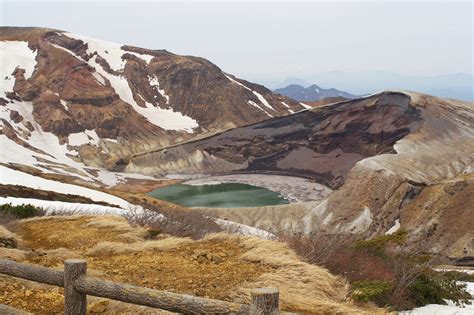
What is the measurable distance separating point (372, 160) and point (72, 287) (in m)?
60.0

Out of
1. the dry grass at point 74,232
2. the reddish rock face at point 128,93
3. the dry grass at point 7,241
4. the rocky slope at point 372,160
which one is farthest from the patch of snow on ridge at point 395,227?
the reddish rock face at point 128,93

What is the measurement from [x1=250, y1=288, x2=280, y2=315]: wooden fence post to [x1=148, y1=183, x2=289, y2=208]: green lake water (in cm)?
6641

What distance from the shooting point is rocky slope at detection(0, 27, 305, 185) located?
10225 cm

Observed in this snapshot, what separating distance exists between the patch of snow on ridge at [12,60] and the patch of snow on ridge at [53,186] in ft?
249

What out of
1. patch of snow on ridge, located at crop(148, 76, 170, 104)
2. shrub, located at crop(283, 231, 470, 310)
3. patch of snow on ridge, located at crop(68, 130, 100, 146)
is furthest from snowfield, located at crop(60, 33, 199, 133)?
shrub, located at crop(283, 231, 470, 310)

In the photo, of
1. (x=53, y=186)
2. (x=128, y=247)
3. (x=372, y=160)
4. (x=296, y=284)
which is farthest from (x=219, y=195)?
(x=296, y=284)

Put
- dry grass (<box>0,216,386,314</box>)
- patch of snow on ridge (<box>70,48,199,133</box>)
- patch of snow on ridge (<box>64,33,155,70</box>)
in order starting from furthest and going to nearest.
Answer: patch of snow on ridge (<box>64,33,155,70</box>) < patch of snow on ridge (<box>70,48,199,133</box>) < dry grass (<box>0,216,386,314</box>)

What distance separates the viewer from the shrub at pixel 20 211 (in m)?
21.6

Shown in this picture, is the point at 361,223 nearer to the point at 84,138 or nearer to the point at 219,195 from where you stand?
the point at 219,195

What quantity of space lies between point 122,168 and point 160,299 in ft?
312

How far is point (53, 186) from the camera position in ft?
130

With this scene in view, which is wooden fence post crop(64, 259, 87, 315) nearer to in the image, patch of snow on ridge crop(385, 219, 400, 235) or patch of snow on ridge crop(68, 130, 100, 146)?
patch of snow on ridge crop(385, 219, 400, 235)

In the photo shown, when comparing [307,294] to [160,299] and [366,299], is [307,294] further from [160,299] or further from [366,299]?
[160,299]

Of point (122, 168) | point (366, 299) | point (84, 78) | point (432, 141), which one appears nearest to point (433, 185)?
point (432, 141)
